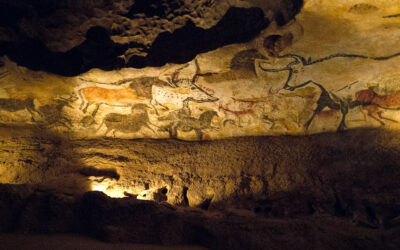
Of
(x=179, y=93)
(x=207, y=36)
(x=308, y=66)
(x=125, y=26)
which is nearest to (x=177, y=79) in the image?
(x=179, y=93)

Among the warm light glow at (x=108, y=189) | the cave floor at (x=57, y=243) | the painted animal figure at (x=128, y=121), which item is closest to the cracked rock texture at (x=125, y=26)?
the painted animal figure at (x=128, y=121)

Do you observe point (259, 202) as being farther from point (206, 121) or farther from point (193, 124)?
point (193, 124)

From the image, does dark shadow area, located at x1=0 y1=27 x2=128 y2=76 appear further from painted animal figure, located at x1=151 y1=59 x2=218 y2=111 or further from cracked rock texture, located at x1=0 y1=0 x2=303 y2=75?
painted animal figure, located at x1=151 y1=59 x2=218 y2=111

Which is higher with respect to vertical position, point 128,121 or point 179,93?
point 179,93

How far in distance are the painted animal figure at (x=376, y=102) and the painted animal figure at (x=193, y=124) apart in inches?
89.1

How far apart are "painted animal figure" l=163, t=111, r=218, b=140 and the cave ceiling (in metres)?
0.02

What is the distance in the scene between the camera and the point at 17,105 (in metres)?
4.61

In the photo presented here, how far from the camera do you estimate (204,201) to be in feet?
14.0

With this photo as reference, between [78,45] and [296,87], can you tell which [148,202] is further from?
[296,87]

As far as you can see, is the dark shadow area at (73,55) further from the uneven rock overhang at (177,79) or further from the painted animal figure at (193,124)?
the painted animal figure at (193,124)

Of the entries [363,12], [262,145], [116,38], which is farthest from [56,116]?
[363,12]

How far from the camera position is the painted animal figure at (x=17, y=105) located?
179 inches

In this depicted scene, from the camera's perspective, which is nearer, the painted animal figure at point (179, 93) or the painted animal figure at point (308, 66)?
the painted animal figure at point (308, 66)

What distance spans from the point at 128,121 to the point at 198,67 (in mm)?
1732
